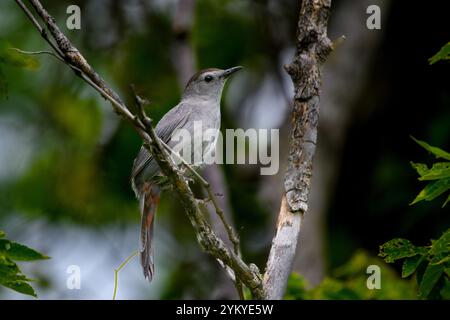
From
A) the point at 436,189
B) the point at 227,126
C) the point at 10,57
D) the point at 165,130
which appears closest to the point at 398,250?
the point at 436,189

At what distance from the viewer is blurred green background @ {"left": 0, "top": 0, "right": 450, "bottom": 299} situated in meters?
7.16

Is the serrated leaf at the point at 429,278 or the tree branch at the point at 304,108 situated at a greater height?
the tree branch at the point at 304,108

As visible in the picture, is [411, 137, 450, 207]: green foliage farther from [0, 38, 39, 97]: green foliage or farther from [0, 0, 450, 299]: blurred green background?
[0, 0, 450, 299]: blurred green background

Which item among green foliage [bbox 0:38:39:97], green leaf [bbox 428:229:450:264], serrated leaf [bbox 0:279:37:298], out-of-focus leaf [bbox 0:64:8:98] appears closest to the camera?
green leaf [bbox 428:229:450:264]

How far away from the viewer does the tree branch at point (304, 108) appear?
3492mm

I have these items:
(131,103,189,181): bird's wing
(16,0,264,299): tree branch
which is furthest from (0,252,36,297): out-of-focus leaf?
(131,103,189,181): bird's wing

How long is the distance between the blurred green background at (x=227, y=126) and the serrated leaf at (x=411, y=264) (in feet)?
10.3

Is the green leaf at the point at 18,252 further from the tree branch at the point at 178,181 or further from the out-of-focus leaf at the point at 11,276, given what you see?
the tree branch at the point at 178,181

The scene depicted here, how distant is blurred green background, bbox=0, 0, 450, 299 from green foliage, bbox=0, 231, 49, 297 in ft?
10.5

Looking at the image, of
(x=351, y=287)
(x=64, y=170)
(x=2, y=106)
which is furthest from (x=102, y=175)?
(x=351, y=287)

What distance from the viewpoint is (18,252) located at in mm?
3471

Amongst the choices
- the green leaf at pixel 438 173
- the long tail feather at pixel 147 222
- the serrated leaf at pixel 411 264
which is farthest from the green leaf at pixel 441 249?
the long tail feather at pixel 147 222

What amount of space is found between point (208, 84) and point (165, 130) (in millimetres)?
689

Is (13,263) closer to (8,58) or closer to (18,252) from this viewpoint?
(18,252)
